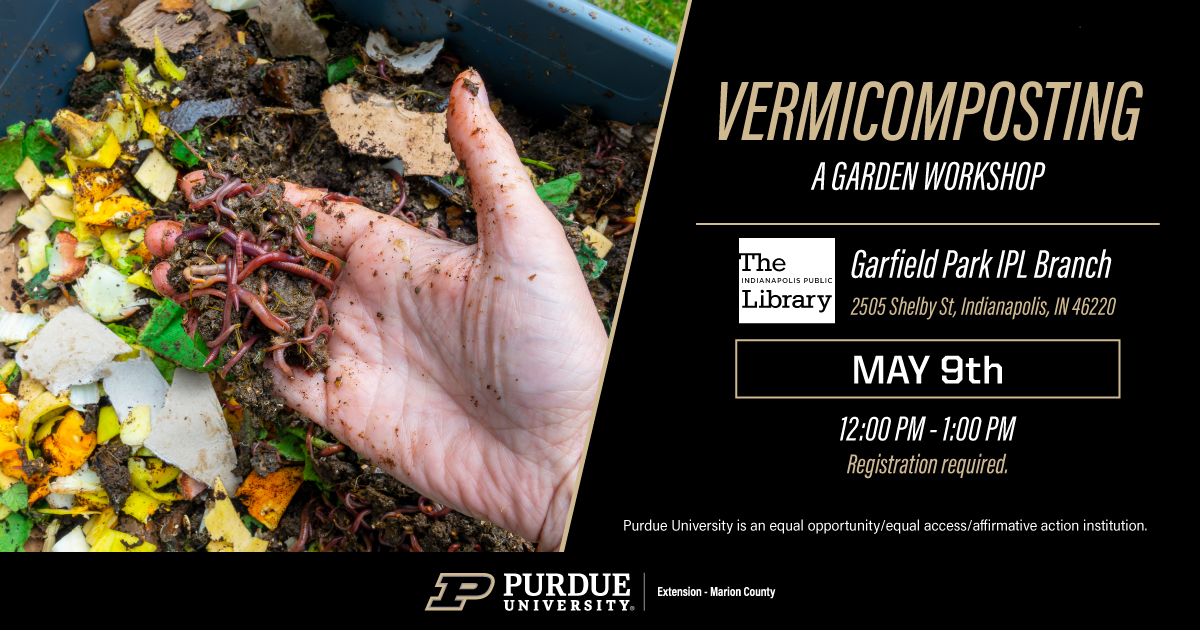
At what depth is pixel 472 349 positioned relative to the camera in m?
3.62

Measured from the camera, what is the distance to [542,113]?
476 centimetres

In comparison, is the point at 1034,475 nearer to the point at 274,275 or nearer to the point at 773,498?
the point at 773,498

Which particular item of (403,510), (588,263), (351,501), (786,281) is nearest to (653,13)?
(588,263)

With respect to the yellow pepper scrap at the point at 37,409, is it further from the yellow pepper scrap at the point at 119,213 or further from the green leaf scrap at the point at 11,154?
the green leaf scrap at the point at 11,154

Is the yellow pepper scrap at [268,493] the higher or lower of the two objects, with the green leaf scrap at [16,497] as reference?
higher

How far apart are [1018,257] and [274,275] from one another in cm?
372

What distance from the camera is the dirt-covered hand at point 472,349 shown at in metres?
3.42

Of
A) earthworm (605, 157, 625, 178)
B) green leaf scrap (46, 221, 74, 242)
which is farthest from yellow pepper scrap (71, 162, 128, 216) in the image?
earthworm (605, 157, 625, 178)

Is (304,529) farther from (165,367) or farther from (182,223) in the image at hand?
(182,223)

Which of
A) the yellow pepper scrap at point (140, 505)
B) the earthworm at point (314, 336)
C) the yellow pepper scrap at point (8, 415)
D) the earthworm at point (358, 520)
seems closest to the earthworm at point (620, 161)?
the earthworm at point (314, 336)

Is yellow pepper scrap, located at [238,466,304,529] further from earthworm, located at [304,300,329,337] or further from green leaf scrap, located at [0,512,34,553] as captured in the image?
green leaf scrap, located at [0,512,34,553]

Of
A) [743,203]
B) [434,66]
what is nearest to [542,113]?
[434,66]

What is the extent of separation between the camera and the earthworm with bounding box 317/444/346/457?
13.5 ft

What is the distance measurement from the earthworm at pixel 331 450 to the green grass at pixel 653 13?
351 centimetres
